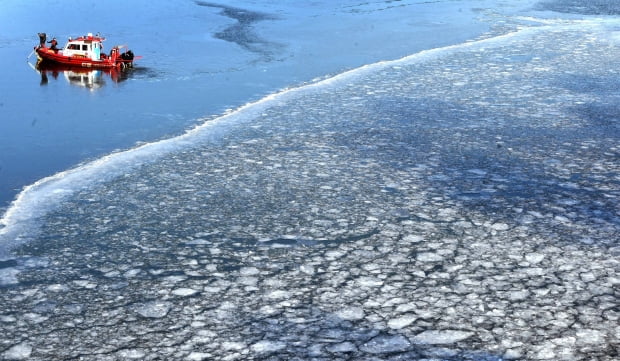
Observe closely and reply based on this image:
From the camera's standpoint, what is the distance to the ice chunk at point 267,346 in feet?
15.0

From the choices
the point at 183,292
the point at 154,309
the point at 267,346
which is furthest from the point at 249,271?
the point at 267,346

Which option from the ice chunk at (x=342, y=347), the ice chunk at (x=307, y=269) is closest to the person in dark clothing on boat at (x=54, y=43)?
the ice chunk at (x=307, y=269)

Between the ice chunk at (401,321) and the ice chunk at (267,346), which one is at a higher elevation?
the ice chunk at (401,321)

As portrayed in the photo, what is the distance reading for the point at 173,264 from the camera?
18.9 ft

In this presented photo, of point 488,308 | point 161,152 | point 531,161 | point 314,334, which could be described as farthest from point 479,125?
point 314,334

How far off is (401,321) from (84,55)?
10581 millimetres

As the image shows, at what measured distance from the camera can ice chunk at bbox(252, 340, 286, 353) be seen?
4586 millimetres

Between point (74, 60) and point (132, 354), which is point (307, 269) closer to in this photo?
point (132, 354)

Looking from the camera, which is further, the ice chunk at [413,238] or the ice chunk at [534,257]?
the ice chunk at [413,238]

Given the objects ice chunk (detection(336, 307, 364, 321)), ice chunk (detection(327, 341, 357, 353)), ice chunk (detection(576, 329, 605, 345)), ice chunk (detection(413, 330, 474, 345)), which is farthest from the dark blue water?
ice chunk (detection(576, 329, 605, 345))

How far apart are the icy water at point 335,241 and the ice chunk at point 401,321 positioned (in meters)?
0.01

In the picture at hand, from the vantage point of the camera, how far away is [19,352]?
4.58 m

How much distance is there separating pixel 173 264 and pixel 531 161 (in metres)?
4.10

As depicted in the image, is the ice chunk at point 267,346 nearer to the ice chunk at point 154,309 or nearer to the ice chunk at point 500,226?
the ice chunk at point 154,309
